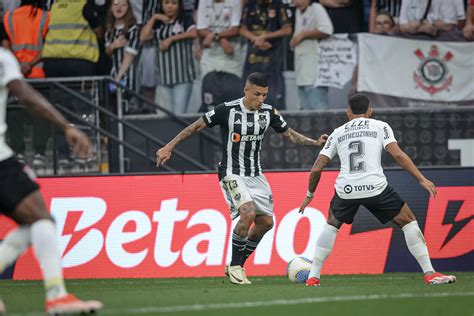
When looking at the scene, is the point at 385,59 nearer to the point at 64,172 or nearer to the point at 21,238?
the point at 64,172

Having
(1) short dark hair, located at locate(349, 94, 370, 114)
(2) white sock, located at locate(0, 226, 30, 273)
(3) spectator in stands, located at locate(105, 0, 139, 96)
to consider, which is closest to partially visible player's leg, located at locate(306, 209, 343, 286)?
(1) short dark hair, located at locate(349, 94, 370, 114)

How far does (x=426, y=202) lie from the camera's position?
49.6ft

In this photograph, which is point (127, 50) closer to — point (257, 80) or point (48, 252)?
point (257, 80)

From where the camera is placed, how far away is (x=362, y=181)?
1195cm

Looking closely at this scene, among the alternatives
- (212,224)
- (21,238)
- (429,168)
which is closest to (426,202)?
(429,168)

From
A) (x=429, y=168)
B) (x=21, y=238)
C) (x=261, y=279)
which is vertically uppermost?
(x=21, y=238)

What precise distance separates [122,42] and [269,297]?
9.20 metres

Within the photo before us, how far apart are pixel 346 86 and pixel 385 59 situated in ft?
2.41

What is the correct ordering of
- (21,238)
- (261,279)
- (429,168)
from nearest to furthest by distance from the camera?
(21,238) < (261,279) < (429,168)

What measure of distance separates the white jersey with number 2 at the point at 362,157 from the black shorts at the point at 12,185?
15.4 feet

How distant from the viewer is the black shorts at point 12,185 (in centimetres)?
802

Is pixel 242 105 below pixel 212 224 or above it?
above

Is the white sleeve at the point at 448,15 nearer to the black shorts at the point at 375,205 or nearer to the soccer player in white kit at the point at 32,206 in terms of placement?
the black shorts at the point at 375,205

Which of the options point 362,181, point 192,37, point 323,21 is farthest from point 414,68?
point 362,181
